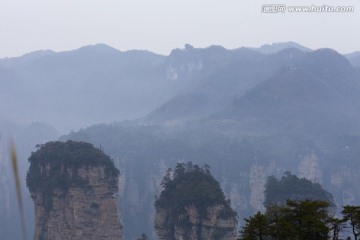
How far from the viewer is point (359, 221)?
24844 mm

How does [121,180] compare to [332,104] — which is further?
[332,104]

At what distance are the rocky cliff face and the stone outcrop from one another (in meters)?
6.35

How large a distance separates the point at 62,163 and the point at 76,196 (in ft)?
13.0

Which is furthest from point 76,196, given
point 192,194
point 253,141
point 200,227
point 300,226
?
point 253,141

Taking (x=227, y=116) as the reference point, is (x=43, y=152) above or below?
below

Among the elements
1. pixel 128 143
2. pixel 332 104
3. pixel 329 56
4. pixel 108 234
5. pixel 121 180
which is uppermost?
pixel 329 56

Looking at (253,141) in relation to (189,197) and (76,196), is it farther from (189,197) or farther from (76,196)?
(189,197)

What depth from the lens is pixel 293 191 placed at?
60.8m

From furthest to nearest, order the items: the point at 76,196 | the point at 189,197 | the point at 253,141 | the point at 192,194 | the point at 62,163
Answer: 1. the point at 253,141
2. the point at 62,163
3. the point at 76,196
4. the point at 189,197
5. the point at 192,194

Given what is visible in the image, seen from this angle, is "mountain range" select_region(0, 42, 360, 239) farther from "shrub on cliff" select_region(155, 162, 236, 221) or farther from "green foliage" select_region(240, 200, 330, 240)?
"green foliage" select_region(240, 200, 330, 240)

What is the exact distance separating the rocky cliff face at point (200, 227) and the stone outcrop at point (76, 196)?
6.35m

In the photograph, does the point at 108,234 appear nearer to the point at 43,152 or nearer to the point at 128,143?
the point at 43,152

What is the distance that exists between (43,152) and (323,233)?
39.4 m

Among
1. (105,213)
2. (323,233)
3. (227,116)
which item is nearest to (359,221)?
(323,233)
